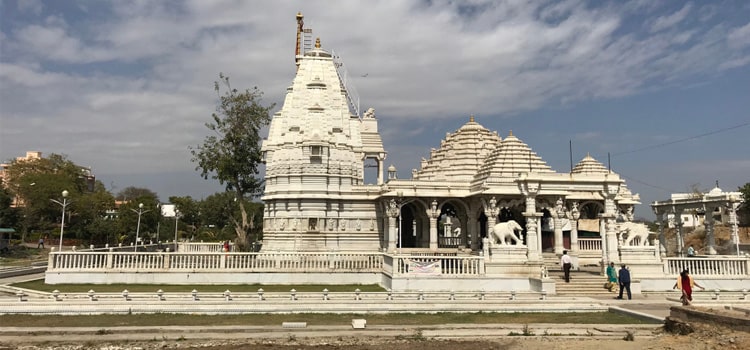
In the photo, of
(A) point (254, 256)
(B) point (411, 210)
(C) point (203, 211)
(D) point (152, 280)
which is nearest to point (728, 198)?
(B) point (411, 210)

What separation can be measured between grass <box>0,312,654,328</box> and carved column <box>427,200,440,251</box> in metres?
15.5

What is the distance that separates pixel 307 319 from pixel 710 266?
777 inches

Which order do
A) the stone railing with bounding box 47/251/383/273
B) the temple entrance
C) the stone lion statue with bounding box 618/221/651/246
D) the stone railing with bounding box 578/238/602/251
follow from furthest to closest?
the temple entrance → the stone railing with bounding box 578/238/602/251 → the stone railing with bounding box 47/251/383/273 → the stone lion statue with bounding box 618/221/651/246

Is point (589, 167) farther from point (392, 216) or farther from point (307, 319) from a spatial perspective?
point (307, 319)

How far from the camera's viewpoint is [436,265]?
22625 millimetres

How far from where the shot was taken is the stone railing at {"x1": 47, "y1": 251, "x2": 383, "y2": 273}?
25.4m

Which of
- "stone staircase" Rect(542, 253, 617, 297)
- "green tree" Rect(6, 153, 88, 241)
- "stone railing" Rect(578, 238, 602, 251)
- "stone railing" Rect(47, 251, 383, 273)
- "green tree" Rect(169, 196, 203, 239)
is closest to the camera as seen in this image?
"stone staircase" Rect(542, 253, 617, 297)

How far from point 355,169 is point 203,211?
200 feet

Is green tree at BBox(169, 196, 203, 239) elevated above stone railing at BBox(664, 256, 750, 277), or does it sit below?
above

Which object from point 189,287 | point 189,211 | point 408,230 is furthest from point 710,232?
point 189,211

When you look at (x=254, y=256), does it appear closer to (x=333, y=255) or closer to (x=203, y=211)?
(x=333, y=255)

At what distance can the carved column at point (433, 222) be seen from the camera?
3209 centimetres

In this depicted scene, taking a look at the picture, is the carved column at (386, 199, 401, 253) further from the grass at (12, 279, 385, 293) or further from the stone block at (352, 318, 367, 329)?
the stone block at (352, 318, 367, 329)

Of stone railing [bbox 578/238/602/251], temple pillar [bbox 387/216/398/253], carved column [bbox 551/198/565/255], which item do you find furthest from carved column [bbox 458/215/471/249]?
stone railing [bbox 578/238/602/251]
